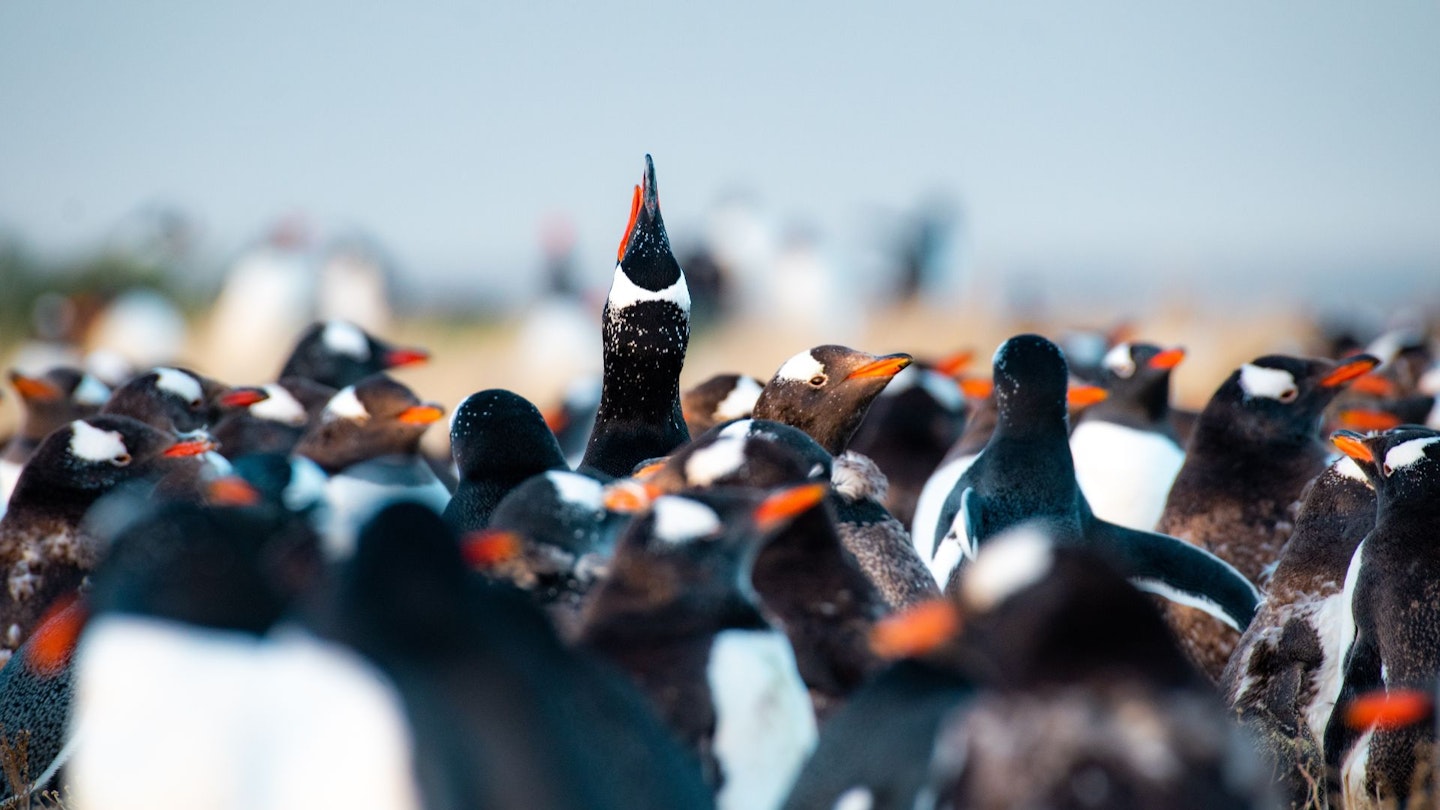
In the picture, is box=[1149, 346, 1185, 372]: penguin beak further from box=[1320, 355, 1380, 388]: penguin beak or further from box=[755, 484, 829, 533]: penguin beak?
box=[755, 484, 829, 533]: penguin beak

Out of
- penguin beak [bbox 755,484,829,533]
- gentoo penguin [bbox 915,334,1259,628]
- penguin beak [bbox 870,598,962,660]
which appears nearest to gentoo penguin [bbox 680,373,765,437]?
gentoo penguin [bbox 915,334,1259,628]

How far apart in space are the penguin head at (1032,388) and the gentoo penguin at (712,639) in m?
1.91

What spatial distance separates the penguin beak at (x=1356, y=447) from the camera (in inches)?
159

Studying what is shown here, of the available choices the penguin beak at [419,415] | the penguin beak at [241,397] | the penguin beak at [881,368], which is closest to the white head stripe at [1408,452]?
the penguin beak at [881,368]

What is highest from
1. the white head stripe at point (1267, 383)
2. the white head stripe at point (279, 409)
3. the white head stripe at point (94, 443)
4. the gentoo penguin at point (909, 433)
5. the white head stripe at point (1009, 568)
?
the white head stripe at point (1009, 568)

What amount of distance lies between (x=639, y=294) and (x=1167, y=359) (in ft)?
8.07

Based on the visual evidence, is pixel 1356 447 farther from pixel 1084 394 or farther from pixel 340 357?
pixel 340 357

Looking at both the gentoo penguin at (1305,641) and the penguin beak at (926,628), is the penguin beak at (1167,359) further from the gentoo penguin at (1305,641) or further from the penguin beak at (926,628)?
the penguin beak at (926,628)

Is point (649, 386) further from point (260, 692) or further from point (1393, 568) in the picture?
point (260, 692)

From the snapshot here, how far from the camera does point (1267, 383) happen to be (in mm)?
5711

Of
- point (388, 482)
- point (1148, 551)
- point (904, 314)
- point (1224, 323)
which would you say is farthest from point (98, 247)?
point (1148, 551)

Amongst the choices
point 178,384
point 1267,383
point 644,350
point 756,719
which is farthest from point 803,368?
point 178,384

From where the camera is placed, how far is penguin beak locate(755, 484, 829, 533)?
302 centimetres

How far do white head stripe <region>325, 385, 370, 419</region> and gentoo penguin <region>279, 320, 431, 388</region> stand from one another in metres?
1.71
